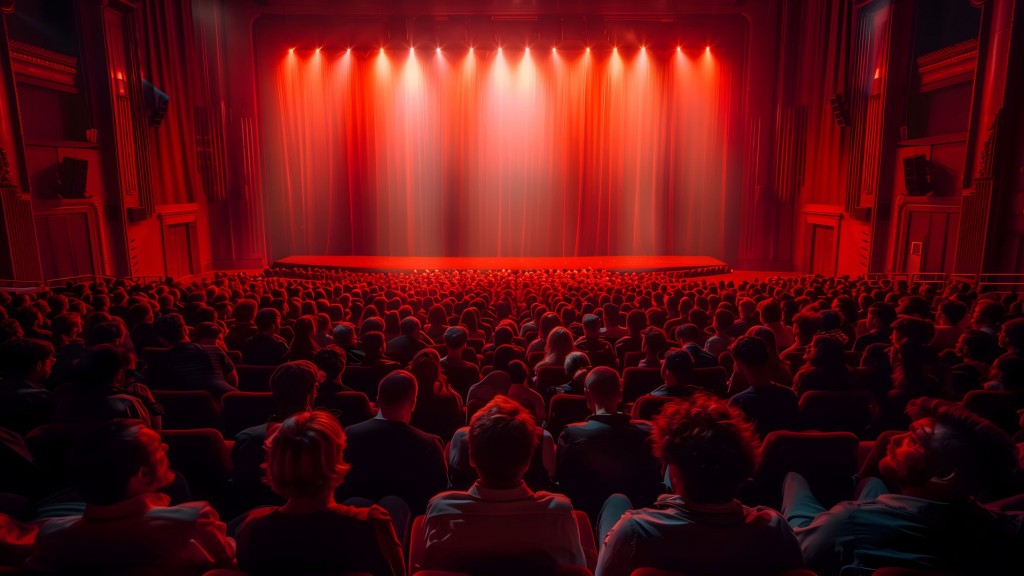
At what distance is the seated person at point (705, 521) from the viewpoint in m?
1.68

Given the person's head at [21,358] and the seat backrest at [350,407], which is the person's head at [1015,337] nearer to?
the seat backrest at [350,407]

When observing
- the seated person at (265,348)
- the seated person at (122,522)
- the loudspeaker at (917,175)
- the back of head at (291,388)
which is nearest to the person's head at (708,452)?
the seated person at (122,522)

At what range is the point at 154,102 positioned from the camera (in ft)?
50.7

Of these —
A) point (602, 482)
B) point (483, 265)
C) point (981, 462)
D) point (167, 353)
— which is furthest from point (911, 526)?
point (483, 265)

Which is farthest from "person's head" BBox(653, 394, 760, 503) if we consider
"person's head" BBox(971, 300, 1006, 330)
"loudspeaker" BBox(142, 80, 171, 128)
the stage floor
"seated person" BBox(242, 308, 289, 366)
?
"loudspeaker" BBox(142, 80, 171, 128)

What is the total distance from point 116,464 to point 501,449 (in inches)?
40.3

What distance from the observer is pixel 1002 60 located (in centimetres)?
1071

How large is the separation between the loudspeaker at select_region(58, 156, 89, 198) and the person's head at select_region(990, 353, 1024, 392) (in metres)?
15.0

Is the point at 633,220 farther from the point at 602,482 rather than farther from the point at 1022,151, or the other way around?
the point at 602,482

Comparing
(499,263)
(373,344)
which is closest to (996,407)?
(373,344)

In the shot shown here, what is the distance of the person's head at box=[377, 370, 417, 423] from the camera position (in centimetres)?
268

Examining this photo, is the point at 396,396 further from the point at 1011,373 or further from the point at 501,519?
the point at 1011,373

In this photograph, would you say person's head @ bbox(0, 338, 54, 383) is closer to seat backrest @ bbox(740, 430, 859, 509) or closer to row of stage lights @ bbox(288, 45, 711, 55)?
seat backrest @ bbox(740, 430, 859, 509)

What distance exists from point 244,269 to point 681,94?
14273 mm
